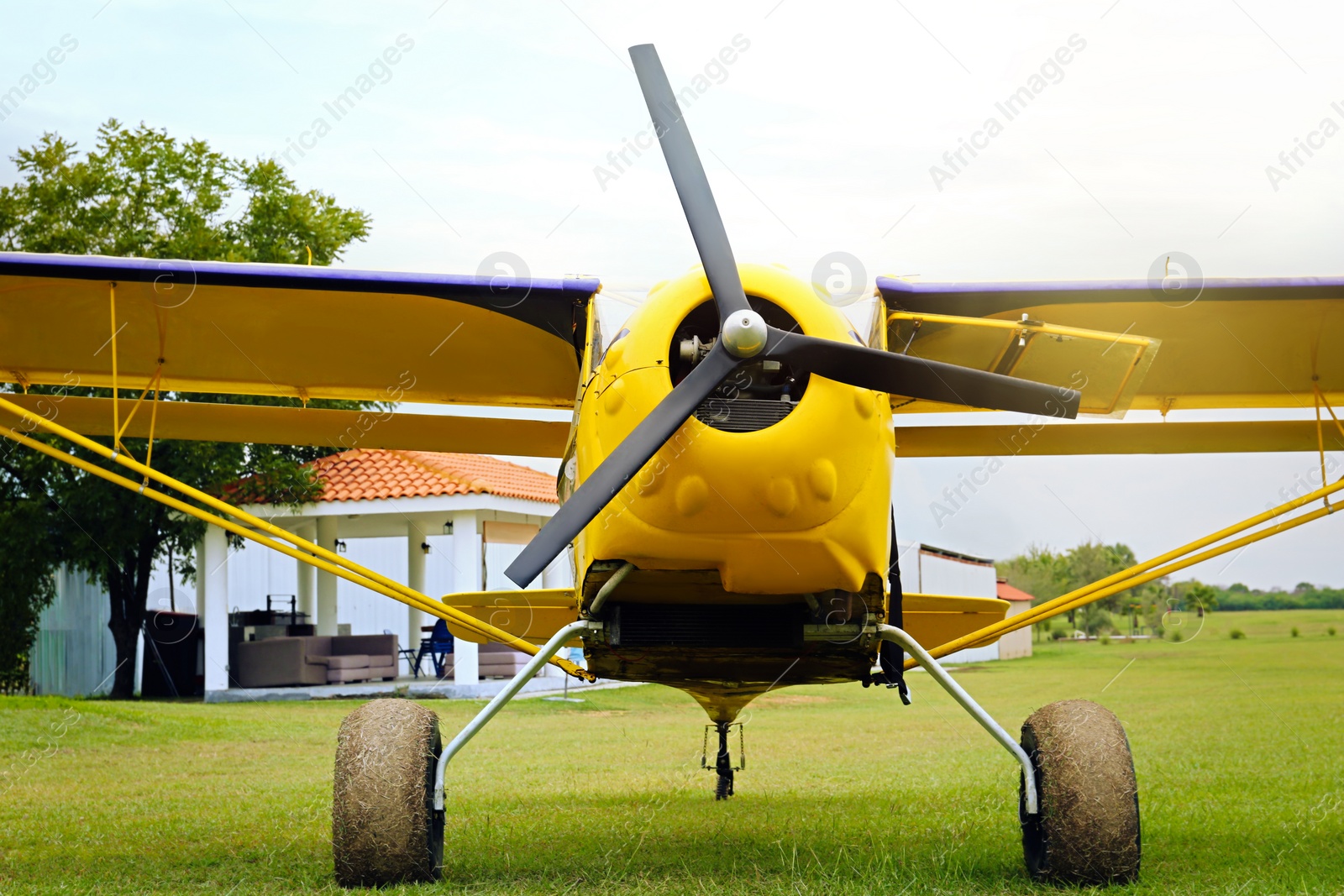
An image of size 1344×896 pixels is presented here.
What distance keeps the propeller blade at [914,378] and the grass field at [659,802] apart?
1939 mm

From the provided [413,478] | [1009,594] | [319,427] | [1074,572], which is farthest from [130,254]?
[1074,572]

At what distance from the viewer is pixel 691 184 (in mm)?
4793

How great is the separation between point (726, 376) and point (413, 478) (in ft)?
61.4

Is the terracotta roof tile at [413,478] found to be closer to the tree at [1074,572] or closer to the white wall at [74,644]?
the white wall at [74,644]

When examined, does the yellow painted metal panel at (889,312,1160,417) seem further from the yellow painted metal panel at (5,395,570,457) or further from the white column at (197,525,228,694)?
the white column at (197,525,228,694)

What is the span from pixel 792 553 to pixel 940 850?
225 centimetres

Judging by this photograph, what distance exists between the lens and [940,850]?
579cm

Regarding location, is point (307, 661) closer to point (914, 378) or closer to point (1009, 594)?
point (914, 378)

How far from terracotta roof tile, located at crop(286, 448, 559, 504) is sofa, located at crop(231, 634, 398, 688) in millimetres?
2627

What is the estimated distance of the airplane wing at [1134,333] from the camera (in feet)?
18.5

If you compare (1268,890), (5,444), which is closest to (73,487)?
(5,444)

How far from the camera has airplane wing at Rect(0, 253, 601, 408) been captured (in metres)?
5.96

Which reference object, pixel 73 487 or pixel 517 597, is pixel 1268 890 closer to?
pixel 517 597

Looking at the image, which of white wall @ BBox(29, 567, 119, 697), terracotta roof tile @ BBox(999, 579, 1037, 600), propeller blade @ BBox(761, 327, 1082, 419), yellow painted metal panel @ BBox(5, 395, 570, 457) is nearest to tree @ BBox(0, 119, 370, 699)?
white wall @ BBox(29, 567, 119, 697)
